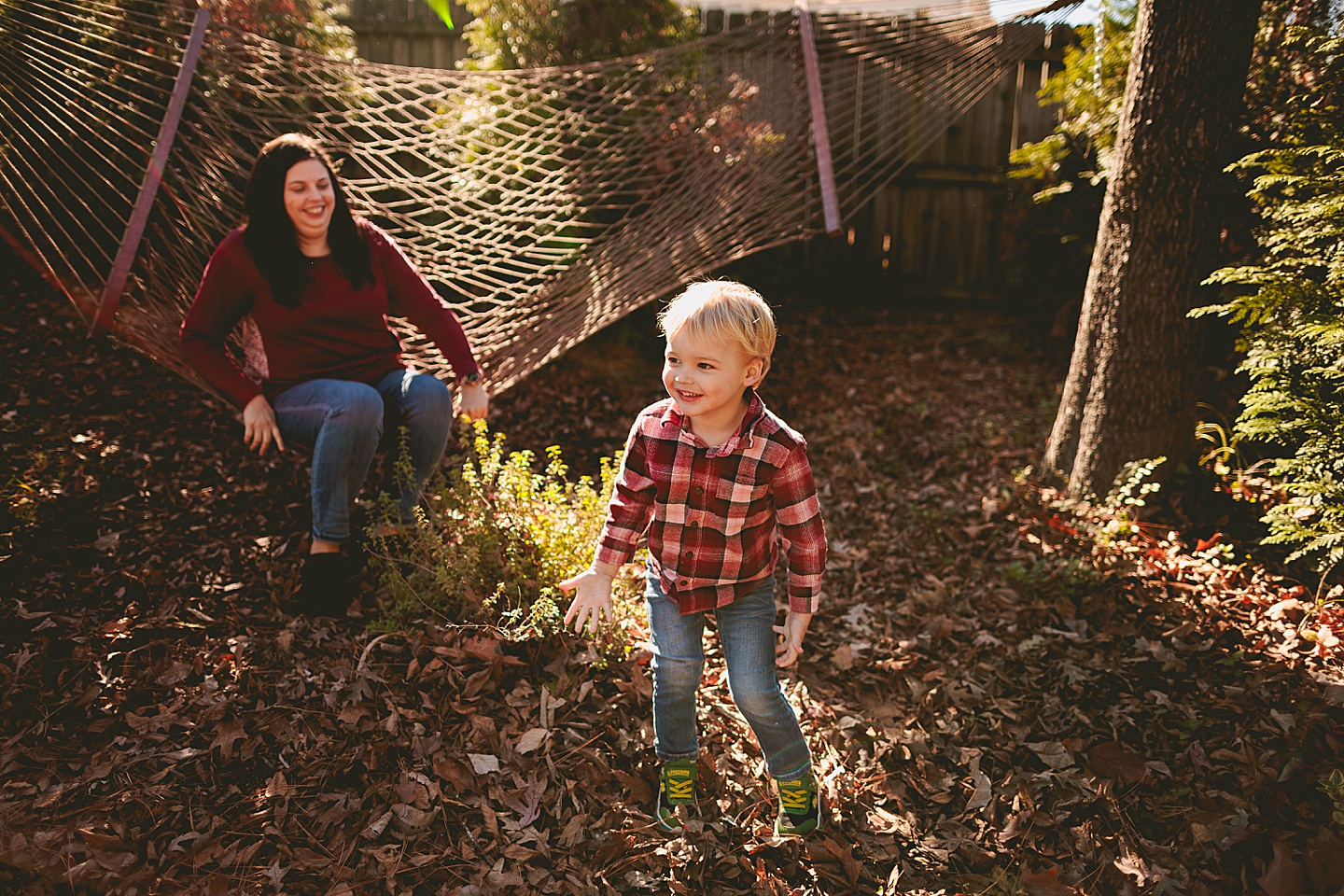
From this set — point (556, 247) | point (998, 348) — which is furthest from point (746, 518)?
point (998, 348)

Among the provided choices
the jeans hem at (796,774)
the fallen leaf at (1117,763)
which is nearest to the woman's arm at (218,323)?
the jeans hem at (796,774)

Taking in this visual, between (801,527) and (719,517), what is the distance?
177mm

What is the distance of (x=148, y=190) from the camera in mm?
2871

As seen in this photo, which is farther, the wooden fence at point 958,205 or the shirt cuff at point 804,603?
the wooden fence at point 958,205

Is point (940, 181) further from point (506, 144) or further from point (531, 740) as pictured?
point (531, 740)

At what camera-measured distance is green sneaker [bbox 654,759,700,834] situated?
78.7 inches

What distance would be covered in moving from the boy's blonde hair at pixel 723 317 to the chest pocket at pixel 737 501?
238mm

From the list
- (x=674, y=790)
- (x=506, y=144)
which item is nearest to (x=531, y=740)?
(x=674, y=790)

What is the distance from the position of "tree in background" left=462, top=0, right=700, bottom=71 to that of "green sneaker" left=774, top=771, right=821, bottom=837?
3671 mm

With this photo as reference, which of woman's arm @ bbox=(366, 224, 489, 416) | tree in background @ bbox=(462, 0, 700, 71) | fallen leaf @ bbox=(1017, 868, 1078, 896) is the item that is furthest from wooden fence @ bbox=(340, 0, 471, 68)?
fallen leaf @ bbox=(1017, 868, 1078, 896)

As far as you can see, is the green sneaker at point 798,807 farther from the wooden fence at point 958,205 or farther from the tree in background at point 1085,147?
the wooden fence at point 958,205

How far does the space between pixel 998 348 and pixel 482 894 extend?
434 centimetres

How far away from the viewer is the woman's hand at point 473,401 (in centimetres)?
278

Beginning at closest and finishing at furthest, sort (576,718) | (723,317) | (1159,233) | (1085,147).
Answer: (723,317) < (576,718) < (1159,233) < (1085,147)
